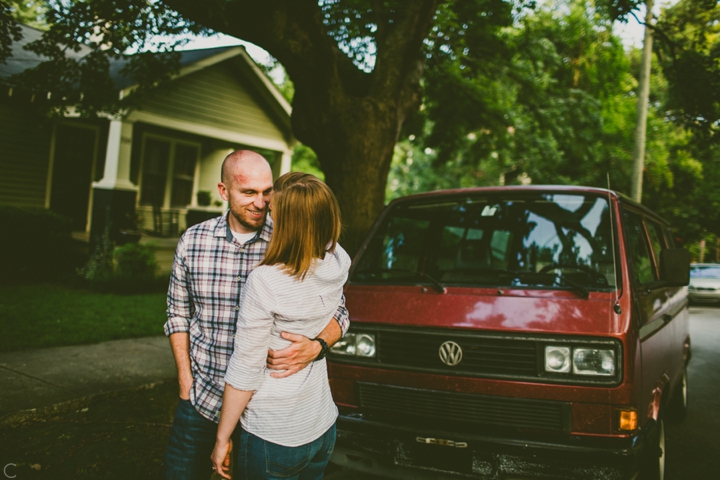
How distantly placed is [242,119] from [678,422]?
45.1 ft

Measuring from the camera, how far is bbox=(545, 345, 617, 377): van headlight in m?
2.94

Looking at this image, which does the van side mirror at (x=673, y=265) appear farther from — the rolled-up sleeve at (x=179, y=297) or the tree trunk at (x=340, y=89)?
the rolled-up sleeve at (x=179, y=297)

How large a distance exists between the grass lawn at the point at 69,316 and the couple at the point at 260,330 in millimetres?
5279

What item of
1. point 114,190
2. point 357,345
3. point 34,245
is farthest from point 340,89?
point 34,245

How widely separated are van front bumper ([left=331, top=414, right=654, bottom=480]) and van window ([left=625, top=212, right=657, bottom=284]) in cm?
104

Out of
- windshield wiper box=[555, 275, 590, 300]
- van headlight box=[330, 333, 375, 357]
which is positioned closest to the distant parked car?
windshield wiper box=[555, 275, 590, 300]

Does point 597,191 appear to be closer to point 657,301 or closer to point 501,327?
point 657,301

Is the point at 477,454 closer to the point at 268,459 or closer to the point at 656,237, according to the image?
the point at 268,459

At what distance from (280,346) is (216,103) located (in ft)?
48.3

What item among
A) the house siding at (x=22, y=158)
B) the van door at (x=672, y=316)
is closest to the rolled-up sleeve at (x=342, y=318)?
the van door at (x=672, y=316)

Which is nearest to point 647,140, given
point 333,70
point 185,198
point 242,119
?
point 242,119

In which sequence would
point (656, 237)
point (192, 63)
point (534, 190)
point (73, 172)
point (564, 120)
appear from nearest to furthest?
point (534, 190), point (656, 237), point (564, 120), point (192, 63), point (73, 172)

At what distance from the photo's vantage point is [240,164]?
92.9 inches

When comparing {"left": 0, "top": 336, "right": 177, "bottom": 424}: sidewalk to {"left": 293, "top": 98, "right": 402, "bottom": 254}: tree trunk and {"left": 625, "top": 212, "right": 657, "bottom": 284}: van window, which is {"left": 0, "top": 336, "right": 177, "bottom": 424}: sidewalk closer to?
{"left": 293, "top": 98, "right": 402, "bottom": 254}: tree trunk
